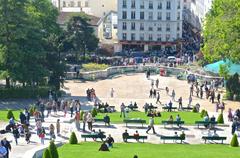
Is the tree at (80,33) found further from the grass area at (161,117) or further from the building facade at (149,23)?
the grass area at (161,117)

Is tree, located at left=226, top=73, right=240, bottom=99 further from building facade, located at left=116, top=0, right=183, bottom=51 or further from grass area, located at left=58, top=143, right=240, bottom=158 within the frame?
building facade, located at left=116, top=0, right=183, bottom=51

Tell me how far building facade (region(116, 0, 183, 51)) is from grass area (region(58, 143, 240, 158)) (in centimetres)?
8051

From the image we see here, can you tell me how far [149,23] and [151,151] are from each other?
86.1m

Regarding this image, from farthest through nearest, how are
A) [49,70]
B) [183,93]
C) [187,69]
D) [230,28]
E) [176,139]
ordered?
[187,69] < [183,93] < [49,70] < [230,28] < [176,139]

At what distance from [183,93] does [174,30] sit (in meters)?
48.8

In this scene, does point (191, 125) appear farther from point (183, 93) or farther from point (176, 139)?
point (183, 93)

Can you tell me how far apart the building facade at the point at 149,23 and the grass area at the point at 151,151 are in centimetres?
8051

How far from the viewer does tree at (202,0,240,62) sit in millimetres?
70938

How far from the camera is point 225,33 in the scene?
71562 mm

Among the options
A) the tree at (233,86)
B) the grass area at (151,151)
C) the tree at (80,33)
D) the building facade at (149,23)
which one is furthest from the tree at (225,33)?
the building facade at (149,23)

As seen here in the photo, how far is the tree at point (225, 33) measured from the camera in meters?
70.9

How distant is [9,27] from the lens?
71.4 meters

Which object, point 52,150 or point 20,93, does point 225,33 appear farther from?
point 52,150

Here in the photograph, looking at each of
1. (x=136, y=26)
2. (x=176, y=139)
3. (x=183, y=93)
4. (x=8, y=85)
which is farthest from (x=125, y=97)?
(x=136, y=26)
